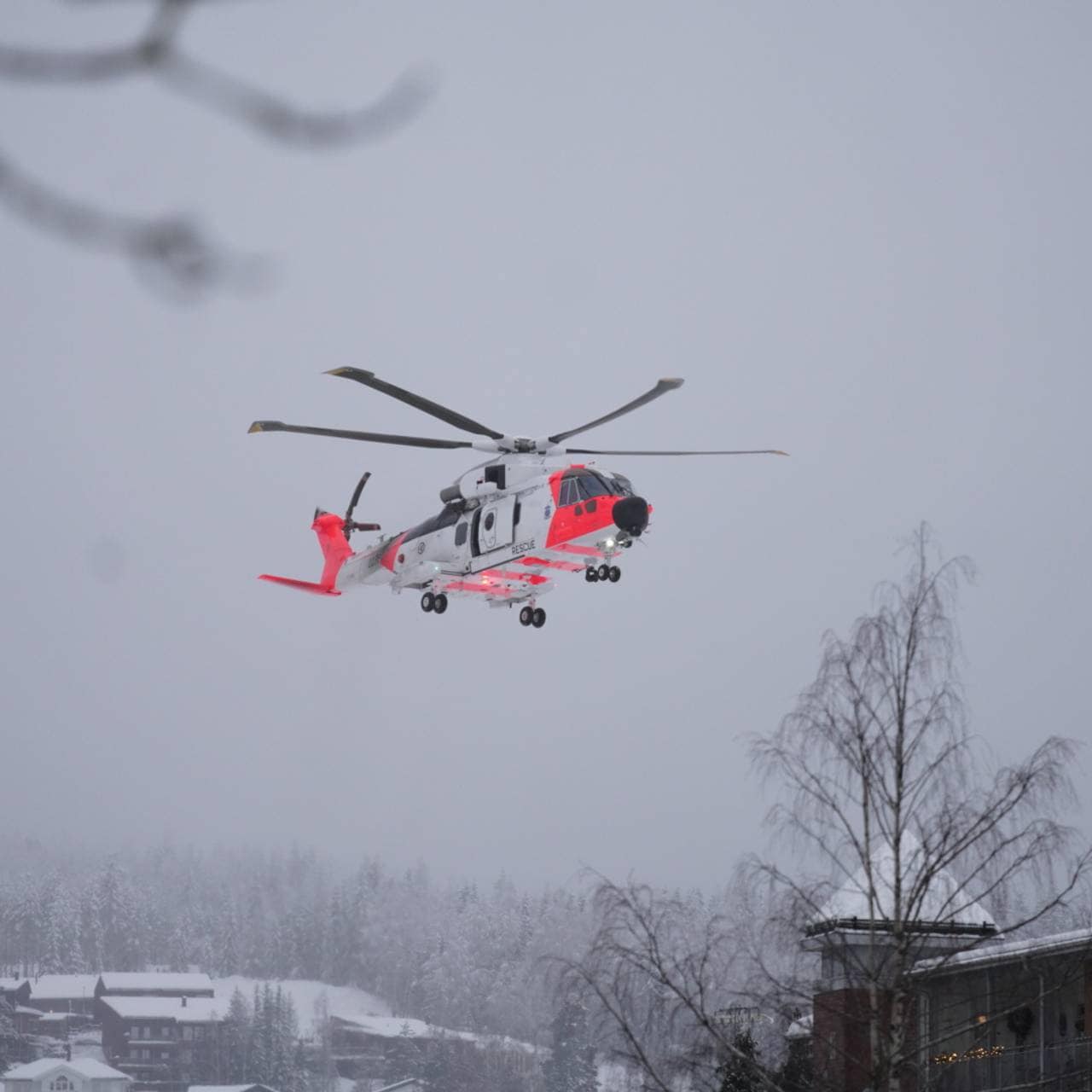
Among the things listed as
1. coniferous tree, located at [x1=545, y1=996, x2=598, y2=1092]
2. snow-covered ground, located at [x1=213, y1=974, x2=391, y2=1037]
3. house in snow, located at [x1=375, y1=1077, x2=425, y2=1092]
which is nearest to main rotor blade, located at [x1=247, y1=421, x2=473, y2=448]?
coniferous tree, located at [x1=545, y1=996, x2=598, y2=1092]

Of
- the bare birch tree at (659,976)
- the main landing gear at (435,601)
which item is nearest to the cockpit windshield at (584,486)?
the main landing gear at (435,601)

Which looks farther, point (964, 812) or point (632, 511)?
point (632, 511)

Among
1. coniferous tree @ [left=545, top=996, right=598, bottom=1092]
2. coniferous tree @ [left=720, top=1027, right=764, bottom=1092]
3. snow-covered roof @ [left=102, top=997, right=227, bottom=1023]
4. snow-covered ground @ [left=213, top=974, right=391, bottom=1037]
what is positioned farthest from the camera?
snow-covered ground @ [left=213, top=974, right=391, bottom=1037]

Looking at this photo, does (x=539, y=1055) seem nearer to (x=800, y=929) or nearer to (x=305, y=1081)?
(x=305, y=1081)

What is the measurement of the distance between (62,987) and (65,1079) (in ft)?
84.7

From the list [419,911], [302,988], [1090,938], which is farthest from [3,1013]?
[1090,938]

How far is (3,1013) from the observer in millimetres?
137000

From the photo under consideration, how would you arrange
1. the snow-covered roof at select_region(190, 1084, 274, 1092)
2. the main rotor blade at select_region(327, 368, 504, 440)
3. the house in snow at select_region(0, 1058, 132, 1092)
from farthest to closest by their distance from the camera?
the house in snow at select_region(0, 1058, 132, 1092), the snow-covered roof at select_region(190, 1084, 274, 1092), the main rotor blade at select_region(327, 368, 504, 440)

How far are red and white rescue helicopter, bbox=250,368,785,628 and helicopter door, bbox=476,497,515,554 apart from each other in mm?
18

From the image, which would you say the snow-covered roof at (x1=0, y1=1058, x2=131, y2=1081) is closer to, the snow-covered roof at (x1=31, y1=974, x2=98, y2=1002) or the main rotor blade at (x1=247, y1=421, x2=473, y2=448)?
the snow-covered roof at (x1=31, y1=974, x2=98, y2=1002)

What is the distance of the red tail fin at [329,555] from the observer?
46.9 meters

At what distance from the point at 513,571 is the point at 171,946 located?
124192 mm

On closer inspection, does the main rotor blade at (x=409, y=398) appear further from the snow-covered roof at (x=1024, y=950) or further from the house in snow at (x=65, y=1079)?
the house in snow at (x=65, y=1079)

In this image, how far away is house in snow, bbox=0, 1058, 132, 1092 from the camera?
121062 mm
